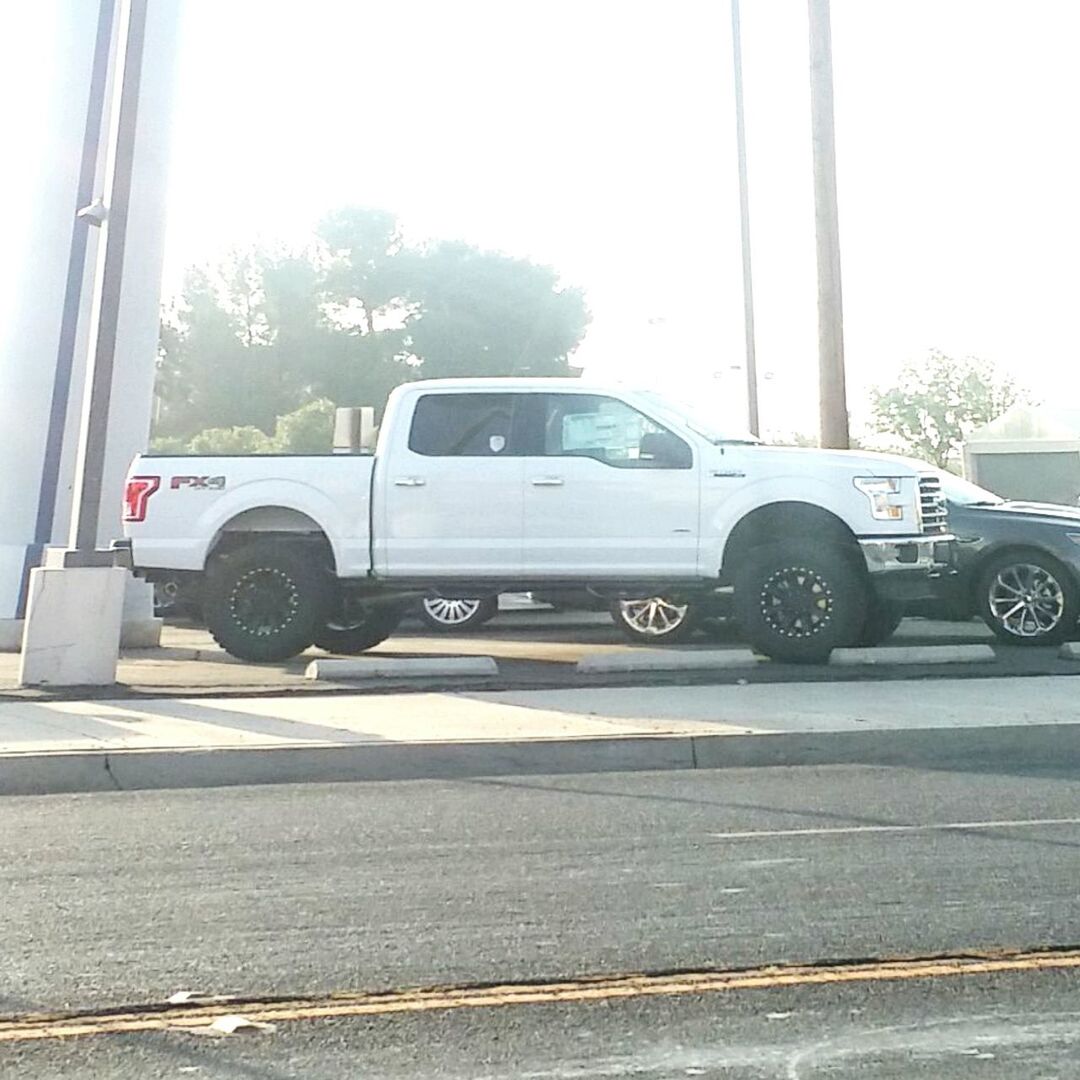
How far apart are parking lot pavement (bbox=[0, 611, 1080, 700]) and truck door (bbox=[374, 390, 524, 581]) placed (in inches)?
41.5

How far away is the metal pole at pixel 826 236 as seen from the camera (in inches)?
702

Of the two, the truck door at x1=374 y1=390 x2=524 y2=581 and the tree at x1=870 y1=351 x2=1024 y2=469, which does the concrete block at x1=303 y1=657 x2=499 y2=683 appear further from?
the tree at x1=870 y1=351 x2=1024 y2=469

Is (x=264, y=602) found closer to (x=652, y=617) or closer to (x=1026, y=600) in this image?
(x=652, y=617)

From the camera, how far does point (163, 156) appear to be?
17.7 metres

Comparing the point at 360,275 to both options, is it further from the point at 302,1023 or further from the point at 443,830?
the point at 302,1023

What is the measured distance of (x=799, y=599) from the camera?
13586mm

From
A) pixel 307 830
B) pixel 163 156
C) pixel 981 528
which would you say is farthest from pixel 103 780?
pixel 163 156

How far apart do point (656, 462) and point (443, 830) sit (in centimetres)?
638

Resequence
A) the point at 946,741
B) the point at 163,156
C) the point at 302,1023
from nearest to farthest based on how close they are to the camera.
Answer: the point at 302,1023
the point at 946,741
the point at 163,156

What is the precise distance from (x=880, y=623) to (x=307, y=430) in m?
19.9

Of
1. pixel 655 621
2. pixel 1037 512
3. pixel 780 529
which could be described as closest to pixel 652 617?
pixel 655 621

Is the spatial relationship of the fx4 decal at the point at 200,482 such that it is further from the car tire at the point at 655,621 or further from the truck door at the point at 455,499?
the car tire at the point at 655,621

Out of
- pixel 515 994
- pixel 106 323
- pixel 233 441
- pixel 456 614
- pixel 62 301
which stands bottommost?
pixel 515 994

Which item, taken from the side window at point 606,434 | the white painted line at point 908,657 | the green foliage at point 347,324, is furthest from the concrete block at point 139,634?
the green foliage at point 347,324
